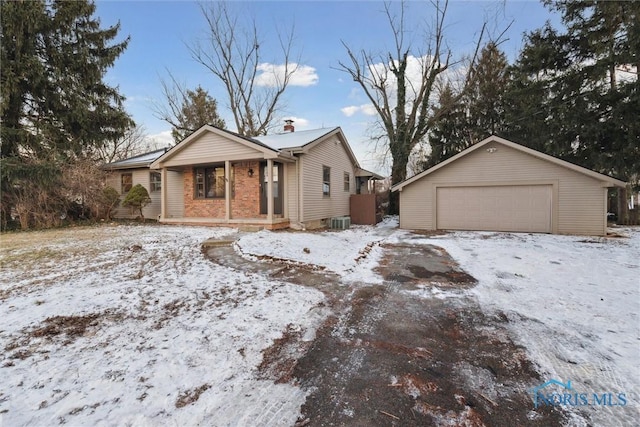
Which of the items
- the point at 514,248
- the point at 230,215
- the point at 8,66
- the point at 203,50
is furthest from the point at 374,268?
the point at 203,50

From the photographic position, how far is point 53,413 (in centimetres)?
180

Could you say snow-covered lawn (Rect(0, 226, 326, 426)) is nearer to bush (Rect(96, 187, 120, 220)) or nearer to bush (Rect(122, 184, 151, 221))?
bush (Rect(96, 187, 120, 220))

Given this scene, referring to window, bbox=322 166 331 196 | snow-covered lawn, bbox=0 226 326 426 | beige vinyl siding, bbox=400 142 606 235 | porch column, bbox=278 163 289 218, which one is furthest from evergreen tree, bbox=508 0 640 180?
snow-covered lawn, bbox=0 226 326 426

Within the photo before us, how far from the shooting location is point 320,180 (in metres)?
12.7

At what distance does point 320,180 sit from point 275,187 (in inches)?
82.7

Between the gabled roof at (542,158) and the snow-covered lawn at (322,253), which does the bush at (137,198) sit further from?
the gabled roof at (542,158)

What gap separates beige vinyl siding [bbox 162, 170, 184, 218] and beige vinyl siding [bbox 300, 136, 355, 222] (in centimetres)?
591

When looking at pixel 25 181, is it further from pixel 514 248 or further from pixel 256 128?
pixel 256 128

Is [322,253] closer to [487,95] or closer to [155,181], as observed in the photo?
[155,181]

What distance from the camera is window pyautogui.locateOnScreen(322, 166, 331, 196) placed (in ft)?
43.1

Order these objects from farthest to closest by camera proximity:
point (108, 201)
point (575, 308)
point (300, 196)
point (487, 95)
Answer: point (487, 95) < point (108, 201) < point (300, 196) < point (575, 308)

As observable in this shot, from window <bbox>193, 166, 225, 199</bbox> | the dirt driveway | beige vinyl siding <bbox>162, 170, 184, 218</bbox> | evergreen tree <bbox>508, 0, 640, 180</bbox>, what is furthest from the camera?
beige vinyl siding <bbox>162, 170, 184, 218</bbox>

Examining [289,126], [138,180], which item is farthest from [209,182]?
[289,126]

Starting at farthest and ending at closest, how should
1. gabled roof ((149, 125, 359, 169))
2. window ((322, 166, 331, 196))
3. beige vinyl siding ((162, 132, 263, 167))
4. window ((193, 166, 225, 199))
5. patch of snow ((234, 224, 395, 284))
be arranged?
1. window ((322, 166, 331, 196))
2. window ((193, 166, 225, 199))
3. beige vinyl siding ((162, 132, 263, 167))
4. gabled roof ((149, 125, 359, 169))
5. patch of snow ((234, 224, 395, 284))
